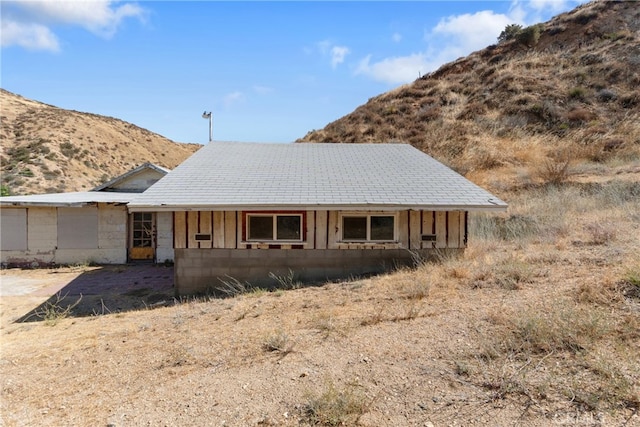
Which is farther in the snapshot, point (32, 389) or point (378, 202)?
point (378, 202)

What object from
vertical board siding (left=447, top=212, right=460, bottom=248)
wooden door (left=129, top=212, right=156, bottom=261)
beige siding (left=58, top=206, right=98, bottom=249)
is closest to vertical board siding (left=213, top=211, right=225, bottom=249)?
vertical board siding (left=447, top=212, right=460, bottom=248)

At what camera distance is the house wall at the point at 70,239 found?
14.5 metres

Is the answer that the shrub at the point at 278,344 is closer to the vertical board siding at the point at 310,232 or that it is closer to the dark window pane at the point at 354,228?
the vertical board siding at the point at 310,232

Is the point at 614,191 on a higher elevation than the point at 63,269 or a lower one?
higher

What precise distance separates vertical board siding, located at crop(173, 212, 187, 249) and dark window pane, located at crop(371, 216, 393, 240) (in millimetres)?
4885

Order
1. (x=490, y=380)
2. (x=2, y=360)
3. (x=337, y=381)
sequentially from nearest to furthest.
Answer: (x=490, y=380) < (x=337, y=381) < (x=2, y=360)

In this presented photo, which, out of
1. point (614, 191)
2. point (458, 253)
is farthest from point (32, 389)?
point (614, 191)

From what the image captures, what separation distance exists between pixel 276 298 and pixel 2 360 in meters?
4.80

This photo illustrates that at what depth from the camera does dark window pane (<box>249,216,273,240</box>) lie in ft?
32.9

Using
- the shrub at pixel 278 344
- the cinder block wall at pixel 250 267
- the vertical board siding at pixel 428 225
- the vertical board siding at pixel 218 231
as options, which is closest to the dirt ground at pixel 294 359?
the shrub at pixel 278 344

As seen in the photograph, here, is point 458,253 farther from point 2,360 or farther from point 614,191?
point 2,360

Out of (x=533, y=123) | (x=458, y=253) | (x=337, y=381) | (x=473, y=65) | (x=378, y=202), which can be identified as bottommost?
(x=337, y=381)

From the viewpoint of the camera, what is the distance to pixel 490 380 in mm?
4230

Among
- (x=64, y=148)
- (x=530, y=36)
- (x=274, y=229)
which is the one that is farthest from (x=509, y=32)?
(x=64, y=148)
